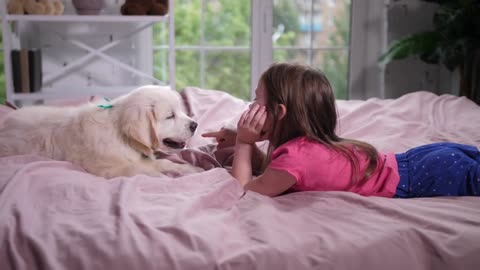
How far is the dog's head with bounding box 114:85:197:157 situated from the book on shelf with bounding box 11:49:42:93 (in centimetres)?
170

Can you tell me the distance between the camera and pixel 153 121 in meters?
1.73

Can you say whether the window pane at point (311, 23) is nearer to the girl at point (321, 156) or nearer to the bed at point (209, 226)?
the girl at point (321, 156)

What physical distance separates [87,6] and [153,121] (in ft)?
6.13

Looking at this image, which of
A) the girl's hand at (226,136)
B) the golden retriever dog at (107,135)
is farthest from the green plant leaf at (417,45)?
the golden retriever dog at (107,135)

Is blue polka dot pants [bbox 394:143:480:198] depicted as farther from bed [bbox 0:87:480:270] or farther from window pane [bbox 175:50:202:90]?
window pane [bbox 175:50:202:90]

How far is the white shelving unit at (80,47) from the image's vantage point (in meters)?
3.19

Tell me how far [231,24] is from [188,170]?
2665mm

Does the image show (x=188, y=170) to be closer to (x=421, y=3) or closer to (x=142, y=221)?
(x=142, y=221)

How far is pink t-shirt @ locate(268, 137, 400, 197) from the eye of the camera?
1.39m

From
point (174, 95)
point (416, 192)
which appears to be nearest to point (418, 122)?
point (416, 192)

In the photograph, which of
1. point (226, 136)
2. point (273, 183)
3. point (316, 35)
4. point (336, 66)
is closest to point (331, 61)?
point (336, 66)

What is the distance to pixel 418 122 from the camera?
7.62ft

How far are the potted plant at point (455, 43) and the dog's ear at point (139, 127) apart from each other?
2.52 metres

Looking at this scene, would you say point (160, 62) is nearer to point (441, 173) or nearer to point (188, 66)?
point (188, 66)
